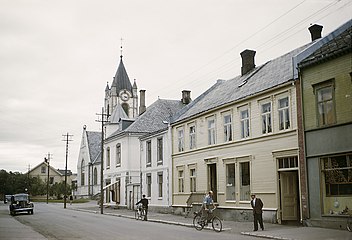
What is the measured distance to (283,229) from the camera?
71.2ft

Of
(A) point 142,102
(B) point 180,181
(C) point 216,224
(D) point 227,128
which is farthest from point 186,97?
(C) point 216,224

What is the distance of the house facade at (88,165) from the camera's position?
8994 cm

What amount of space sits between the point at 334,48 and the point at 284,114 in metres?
4.99

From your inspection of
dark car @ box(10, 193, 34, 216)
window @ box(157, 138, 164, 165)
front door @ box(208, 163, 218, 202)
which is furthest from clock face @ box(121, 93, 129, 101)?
front door @ box(208, 163, 218, 202)

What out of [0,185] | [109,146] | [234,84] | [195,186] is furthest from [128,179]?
[0,185]

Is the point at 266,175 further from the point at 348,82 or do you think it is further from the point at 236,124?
the point at 348,82

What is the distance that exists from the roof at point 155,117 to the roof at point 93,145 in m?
41.8

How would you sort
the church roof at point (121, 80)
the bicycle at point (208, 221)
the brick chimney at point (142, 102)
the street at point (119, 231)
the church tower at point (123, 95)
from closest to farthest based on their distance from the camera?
the street at point (119, 231) → the bicycle at point (208, 221) → the brick chimney at point (142, 102) → the church tower at point (123, 95) → the church roof at point (121, 80)

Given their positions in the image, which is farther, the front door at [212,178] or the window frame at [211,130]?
the front door at [212,178]

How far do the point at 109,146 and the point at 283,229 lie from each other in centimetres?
3564

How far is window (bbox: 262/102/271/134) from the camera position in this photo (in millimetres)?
26480

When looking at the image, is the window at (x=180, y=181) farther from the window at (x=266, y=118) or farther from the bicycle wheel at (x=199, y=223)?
the window at (x=266, y=118)

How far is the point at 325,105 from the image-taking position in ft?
71.0

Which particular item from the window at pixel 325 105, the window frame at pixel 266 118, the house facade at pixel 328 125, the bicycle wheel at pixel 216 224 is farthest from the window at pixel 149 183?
the window at pixel 325 105
